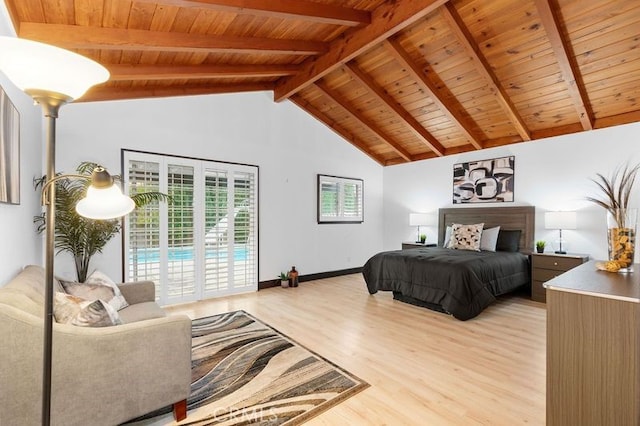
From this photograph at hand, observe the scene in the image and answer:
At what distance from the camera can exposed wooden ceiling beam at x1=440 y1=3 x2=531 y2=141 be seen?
326 centimetres

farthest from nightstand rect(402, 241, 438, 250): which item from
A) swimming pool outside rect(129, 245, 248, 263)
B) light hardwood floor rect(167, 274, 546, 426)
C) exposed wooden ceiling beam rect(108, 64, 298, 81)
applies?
exposed wooden ceiling beam rect(108, 64, 298, 81)

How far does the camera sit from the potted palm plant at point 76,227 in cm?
329

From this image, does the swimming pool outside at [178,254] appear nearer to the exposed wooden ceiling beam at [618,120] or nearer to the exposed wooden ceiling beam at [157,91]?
the exposed wooden ceiling beam at [157,91]

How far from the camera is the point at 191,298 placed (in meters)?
4.53

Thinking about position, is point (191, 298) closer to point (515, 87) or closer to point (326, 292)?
point (326, 292)

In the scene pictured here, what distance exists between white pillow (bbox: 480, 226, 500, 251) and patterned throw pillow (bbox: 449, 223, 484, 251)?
3.9 inches

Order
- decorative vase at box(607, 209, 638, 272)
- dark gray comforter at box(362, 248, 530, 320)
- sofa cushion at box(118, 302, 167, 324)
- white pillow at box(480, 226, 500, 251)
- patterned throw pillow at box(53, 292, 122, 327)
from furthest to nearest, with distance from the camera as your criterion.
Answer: white pillow at box(480, 226, 500, 251) → dark gray comforter at box(362, 248, 530, 320) → sofa cushion at box(118, 302, 167, 324) → decorative vase at box(607, 209, 638, 272) → patterned throw pillow at box(53, 292, 122, 327)

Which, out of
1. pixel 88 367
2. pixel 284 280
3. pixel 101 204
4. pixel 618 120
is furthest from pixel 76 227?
pixel 618 120

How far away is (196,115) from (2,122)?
9.24 feet

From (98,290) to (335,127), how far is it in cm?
496

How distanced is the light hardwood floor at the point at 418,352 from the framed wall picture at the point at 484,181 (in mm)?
1794

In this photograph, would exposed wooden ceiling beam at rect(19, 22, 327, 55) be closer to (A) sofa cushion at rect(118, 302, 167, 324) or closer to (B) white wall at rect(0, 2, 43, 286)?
(B) white wall at rect(0, 2, 43, 286)

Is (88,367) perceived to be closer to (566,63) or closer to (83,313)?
(83,313)

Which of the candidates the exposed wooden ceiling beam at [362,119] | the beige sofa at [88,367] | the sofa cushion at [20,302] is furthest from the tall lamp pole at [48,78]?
the exposed wooden ceiling beam at [362,119]
